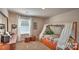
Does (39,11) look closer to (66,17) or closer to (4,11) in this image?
(66,17)

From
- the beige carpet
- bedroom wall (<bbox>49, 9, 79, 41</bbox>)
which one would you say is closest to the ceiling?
bedroom wall (<bbox>49, 9, 79, 41</bbox>)

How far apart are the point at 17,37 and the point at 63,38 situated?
30.6 inches

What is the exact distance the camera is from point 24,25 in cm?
193

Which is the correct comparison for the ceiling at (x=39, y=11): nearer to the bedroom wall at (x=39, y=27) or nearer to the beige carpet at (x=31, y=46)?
the bedroom wall at (x=39, y=27)

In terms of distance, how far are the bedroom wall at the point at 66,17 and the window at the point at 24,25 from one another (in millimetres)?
381

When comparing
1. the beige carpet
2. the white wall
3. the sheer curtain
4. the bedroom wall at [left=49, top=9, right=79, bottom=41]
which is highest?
the white wall

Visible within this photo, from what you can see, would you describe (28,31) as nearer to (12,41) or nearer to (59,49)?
(12,41)

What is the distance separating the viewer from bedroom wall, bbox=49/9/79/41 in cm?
184

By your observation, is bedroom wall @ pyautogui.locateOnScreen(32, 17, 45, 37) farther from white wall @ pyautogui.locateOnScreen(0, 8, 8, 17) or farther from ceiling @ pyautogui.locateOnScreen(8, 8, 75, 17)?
white wall @ pyautogui.locateOnScreen(0, 8, 8, 17)

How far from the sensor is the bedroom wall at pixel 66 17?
72.4 inches

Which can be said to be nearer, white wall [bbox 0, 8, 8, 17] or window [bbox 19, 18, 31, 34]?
white wall [bbox 0, 8, 8, 17]

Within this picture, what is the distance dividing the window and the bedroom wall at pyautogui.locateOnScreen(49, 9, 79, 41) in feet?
1.25

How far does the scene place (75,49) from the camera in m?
1.88
